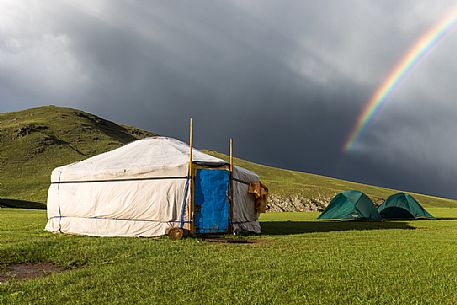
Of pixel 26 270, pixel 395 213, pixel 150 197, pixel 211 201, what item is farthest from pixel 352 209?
pixel 26 270

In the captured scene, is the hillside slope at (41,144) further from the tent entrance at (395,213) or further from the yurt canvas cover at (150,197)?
the tent entrance at (395,213)

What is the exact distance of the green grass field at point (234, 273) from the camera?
5180 millimetres

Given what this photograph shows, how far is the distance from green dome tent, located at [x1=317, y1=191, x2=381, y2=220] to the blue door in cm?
1082

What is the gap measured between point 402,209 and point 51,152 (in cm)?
5998

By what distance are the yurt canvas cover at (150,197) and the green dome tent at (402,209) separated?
13.4 m

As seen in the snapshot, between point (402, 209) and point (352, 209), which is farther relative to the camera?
point (402, 209)

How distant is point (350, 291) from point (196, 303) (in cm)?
202

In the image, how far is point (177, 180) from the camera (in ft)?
39.8

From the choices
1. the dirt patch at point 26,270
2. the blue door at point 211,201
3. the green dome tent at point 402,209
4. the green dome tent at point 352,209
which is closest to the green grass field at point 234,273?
the dirt patch at point 26,270

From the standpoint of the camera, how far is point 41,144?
70812 millimetres

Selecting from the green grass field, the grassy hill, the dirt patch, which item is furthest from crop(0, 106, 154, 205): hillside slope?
the green grass field

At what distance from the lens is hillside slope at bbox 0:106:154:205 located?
55.0m

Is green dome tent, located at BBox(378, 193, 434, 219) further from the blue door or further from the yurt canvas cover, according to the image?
the blue door

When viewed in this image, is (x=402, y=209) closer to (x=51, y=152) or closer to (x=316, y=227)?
(x=316, y=227)
